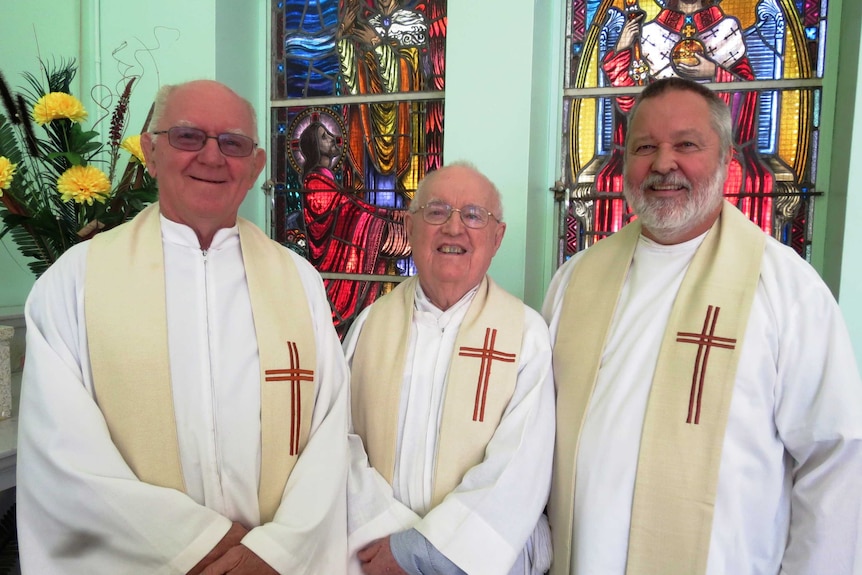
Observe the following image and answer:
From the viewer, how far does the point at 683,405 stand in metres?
2.06

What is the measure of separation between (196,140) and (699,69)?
9.60 feet

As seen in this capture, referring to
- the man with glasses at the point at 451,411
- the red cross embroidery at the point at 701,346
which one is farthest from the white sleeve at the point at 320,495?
the red cross embroidery at the point at 701,346

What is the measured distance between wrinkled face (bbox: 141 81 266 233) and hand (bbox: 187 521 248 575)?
102cm

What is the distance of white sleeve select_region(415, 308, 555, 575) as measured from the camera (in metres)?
1.97

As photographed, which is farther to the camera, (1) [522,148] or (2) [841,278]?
(1) [522,148]

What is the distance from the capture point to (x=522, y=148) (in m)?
3.37

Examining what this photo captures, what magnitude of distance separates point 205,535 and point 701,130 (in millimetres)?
2142

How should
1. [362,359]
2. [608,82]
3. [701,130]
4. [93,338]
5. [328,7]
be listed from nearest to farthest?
[93,338] < [701,130] < [362,359] < [608,82] < [328,7]

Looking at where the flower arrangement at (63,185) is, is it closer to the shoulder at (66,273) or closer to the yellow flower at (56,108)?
the yellow flower at (56,108)

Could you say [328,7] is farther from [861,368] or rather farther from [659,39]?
[861,368]

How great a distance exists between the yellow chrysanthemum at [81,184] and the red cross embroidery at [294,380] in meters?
1.45

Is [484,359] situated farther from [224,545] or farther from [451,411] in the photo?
[224,545]

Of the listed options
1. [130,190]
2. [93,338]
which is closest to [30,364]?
[93,338]

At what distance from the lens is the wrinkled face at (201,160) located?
200 centimetres
